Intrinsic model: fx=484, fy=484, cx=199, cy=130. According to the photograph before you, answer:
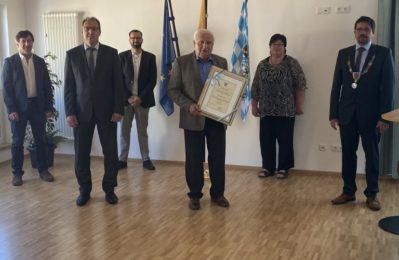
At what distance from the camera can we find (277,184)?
4.95 metres

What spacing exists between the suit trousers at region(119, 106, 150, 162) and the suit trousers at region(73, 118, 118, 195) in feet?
4.43

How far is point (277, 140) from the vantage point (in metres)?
5.29

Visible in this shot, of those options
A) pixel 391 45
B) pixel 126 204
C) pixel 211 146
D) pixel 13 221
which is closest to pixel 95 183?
pixel 126 204

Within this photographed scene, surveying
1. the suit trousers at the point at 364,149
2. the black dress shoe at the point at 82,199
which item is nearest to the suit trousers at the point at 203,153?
the black dress shoe at the point at 82,199

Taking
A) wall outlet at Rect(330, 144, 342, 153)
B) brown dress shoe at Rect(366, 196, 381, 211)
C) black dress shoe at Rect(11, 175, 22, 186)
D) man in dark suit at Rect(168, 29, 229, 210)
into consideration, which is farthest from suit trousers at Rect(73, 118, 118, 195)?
wall outlet at Rect(330, 144, 342, 153)

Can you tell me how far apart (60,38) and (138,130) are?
5.37ft

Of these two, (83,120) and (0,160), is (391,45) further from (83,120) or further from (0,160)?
(0,160)

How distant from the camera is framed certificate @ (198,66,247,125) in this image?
390 centimetres

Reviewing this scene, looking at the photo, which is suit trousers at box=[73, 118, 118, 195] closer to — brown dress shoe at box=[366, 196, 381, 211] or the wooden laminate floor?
the wooden laminate floor

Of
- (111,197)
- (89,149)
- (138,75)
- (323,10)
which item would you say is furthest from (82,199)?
(323,10)

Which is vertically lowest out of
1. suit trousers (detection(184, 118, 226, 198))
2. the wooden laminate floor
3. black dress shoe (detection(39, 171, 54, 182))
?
the wooden laminate floor

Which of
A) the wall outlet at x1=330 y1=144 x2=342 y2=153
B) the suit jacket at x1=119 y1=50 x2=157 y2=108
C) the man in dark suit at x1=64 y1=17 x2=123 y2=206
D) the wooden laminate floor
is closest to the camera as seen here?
the wooden laminate floor

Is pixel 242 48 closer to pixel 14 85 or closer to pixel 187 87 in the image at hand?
pixel 187 87

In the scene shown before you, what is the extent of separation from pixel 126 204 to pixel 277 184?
159cm
